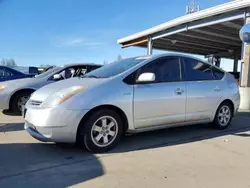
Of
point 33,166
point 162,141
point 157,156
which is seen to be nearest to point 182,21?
point 162,141

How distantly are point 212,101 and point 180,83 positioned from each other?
926 millimetres

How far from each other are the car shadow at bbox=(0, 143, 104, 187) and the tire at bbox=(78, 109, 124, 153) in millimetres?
191

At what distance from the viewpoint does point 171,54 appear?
15.2 ft

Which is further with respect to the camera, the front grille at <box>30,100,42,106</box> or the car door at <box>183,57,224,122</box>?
the car door at <box>183,57,224,122</box>

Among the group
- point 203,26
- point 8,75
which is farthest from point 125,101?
point 203,26

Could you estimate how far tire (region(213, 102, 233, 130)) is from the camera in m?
5.29

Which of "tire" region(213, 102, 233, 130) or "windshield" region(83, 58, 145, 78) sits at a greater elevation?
"windshield" region(83, 58, 145, 78)

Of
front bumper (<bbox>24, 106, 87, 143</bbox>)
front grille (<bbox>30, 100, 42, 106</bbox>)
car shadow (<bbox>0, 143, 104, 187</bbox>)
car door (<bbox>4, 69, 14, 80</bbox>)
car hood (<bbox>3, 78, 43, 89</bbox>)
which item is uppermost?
car door (<bbox>4, 69, 14, 80</bbox>)

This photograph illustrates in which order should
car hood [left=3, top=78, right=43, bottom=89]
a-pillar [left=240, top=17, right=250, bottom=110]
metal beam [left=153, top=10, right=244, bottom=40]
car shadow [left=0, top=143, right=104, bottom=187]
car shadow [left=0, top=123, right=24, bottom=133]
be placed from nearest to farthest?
car shadow [left=0, top=143, right=104, bottom=187] → car shadow [left=0, top=123, right=24, bottom=133] → car hood [left=3, top=78, right=43, bottom=89] → a-pillar [left=240, top=17, right=250, bottom=110] → metal beam [left=153, top=10, right=244, bottom=40]

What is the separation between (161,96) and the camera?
4.25m

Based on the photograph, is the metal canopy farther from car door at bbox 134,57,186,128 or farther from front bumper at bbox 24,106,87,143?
front bumper at bbox 24,106,87,143

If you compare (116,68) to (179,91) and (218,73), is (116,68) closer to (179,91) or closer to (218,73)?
(179,91)

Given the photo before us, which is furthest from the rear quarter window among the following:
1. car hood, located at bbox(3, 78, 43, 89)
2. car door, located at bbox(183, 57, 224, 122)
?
car hood, located at bbox(3, 78, 43, 89)

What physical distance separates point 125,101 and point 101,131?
1.91 feet
